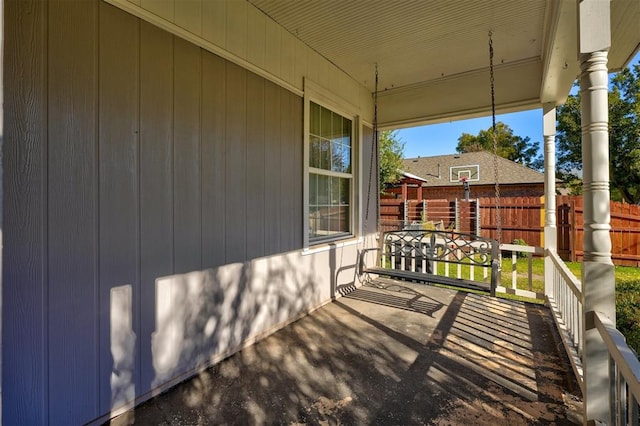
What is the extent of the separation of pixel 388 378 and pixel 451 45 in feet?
11.0

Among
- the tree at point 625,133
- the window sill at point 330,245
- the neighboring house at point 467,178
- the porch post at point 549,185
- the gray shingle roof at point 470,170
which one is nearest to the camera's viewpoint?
the window sill at point 330,245

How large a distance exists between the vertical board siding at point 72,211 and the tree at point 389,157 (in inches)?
413

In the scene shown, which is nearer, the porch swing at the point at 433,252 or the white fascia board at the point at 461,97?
the porch swing at the point at 433,252

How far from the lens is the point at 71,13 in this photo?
1.66 m

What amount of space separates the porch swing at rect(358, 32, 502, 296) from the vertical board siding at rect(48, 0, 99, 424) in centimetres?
296

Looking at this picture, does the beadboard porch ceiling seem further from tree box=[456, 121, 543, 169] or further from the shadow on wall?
tree box=[456, 121, 543, 169]

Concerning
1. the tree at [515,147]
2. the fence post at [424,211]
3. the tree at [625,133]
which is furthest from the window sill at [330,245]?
the tree at [515,147]

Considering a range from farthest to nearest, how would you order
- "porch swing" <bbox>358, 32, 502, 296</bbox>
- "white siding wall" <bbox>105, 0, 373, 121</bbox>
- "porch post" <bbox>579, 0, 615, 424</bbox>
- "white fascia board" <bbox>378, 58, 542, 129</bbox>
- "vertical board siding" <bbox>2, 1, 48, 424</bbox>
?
"white fascia board" <bbox>378, 58, 542, 129</bbox>, "porch swing" <bbox>358, 32, 502, 296</bbox>, "white siding wall" <bbox>105, 0, 373, 121</bbox>, "porch post" <bbox>579, 0, 615, 424</bbox>, "vertical board siding" <bbox>2, 1, 48, 424</bbox>

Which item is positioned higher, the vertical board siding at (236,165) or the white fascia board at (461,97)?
the white fascia board at (461,97)

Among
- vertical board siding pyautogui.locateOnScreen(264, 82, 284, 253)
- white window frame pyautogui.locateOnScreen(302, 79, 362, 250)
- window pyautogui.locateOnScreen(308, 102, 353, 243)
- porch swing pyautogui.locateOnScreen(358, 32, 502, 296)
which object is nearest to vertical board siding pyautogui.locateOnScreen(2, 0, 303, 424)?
vertical board siding pyautogui.locateOnScreen(264, 82, 284, 253)

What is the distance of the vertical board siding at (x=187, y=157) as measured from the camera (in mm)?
2184

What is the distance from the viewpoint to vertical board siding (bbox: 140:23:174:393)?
1994mm

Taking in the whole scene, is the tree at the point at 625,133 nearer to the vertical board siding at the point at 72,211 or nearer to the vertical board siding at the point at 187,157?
the vertical board siding at the point at 187,157

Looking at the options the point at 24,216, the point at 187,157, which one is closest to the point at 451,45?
the point at 187,157
